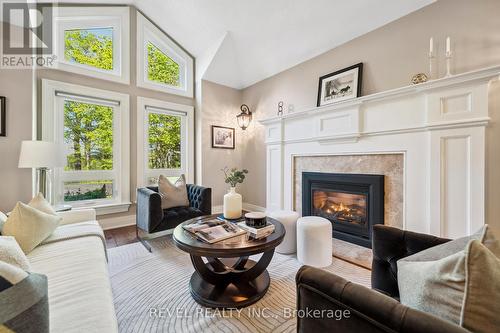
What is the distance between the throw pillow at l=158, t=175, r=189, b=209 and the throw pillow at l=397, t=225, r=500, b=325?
2.64 m

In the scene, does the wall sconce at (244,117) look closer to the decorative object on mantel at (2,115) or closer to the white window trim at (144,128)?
the white window trim at (144,128)

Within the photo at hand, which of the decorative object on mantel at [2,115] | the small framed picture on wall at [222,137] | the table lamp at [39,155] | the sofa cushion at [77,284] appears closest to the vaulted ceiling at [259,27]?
the small framed picture on wall at [222,137]

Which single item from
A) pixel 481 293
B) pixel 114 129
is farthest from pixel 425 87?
pixel 114 129

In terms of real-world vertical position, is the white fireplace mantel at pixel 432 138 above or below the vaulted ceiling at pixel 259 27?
below

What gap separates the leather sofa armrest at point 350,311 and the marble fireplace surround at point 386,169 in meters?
2.05

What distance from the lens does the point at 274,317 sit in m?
1.47

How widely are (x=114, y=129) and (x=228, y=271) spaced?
2.99 m

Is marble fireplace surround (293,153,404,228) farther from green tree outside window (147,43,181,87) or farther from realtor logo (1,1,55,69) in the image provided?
realtor logo (1,1,55,69)

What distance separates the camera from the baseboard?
132 inches

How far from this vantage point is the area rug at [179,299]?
4.60ft

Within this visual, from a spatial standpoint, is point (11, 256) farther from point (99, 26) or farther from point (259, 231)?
point (99, 26)

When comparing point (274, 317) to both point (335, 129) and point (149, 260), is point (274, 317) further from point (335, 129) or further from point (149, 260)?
point (335, 129)

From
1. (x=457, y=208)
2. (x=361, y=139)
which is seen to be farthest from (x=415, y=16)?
(x=457, y=208)

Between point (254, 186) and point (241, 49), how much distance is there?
2554mm
